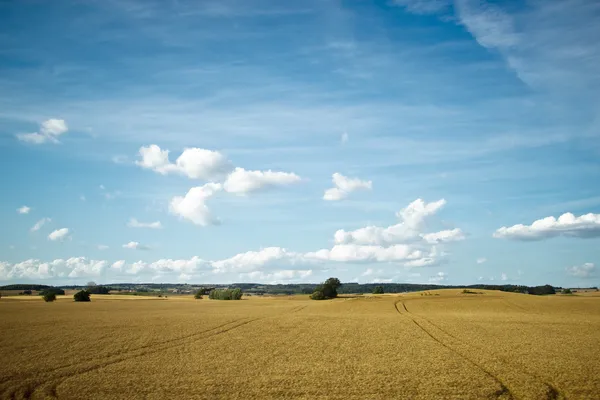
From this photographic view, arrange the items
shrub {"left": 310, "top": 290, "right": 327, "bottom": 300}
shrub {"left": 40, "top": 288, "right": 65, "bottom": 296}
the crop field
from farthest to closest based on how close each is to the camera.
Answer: shrub {"left": 310, "top": 290, "right": 327, "bottom": 300}
shrub {"left": 40, "top": 288, "right": 65, "bottom": 296}
the crop field

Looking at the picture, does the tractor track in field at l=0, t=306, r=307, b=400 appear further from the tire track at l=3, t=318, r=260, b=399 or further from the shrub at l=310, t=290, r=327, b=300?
the shrub at l=310, t=290, r=327, b=300

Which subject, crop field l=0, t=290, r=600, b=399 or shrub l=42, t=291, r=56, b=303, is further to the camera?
shrub l=42, t=291, r=56, b=303

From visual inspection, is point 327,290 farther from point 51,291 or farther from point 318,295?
point 51,291

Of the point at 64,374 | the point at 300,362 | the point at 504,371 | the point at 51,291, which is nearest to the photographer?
the point at 64,374

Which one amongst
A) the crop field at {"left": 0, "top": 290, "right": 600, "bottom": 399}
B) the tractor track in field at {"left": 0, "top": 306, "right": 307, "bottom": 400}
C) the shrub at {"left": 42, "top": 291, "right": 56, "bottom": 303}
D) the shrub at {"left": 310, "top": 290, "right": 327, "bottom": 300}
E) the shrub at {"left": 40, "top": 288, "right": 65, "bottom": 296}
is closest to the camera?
the tractor track in field at {"left": 0, "top": 306, "right": 307, "bottom": 400}

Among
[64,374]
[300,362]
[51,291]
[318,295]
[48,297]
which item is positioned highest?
[51,291]

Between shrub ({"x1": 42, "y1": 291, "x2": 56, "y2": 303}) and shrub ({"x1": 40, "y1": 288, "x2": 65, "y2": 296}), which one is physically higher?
shrub ({"x1": 40, "y1": 288, "x2": 65, "y2": 296})

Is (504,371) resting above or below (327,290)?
below

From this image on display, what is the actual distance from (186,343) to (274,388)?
57.4 feet

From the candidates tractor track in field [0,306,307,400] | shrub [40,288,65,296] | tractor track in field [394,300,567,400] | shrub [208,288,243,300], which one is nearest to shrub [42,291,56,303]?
shrub [40,288,65,296]

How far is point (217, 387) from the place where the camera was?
70.9 feet

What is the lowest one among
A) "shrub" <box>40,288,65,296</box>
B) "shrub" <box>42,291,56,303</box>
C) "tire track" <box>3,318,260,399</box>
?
"tire track" <box>3,318,260,399</box>

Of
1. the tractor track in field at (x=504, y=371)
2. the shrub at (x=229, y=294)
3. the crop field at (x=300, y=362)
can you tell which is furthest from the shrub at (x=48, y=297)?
the tractor track in field at (x=504, y=371)

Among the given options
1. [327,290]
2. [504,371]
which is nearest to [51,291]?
[327,290]
